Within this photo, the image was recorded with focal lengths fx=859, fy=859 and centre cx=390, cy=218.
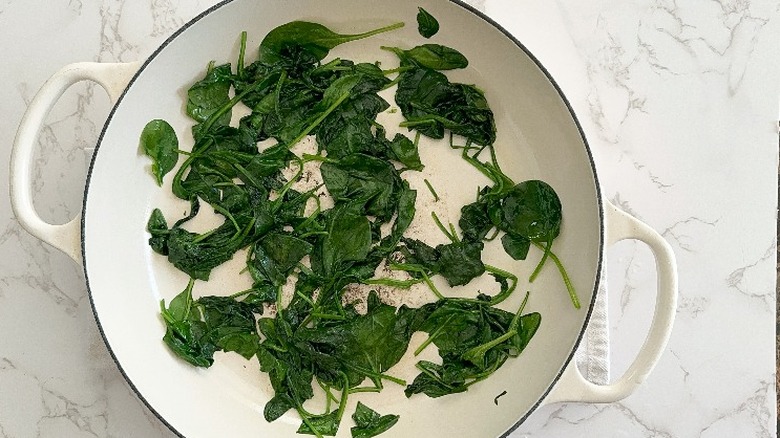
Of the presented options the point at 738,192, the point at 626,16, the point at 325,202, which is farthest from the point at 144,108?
the point at 738,192

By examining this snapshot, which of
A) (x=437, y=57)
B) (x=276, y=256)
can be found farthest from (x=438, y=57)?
(x=276, y=256)

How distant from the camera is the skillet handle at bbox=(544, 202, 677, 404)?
114 centimetres

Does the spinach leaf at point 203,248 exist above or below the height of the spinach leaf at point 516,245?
below

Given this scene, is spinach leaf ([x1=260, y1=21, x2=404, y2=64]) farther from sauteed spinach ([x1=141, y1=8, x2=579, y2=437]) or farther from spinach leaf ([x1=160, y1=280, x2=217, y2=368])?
spinach leaf ([x1=160, y1=280, x2=217, y2=368])

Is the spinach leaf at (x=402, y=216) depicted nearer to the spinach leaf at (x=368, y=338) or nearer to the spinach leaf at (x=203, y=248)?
the spinach leaf at (x=368, y=338)

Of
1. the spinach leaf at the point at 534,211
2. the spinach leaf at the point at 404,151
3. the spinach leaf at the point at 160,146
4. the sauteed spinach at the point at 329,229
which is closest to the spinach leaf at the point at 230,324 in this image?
the sauteed spinach at the point at 329,229

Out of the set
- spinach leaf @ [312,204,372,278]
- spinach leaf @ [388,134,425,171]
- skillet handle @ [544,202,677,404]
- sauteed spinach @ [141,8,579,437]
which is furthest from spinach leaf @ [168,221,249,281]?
skillet handle @ [544,202,677,404]

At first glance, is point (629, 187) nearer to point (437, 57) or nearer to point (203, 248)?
point (437, 57)

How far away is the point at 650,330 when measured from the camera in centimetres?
115

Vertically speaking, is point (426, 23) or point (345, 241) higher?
point (426, 23)

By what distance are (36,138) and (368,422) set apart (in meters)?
0.63

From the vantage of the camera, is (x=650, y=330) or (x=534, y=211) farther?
(x=534, y=211)

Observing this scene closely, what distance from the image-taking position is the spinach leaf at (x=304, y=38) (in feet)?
4.23

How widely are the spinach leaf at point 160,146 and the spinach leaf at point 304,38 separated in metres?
0.18
